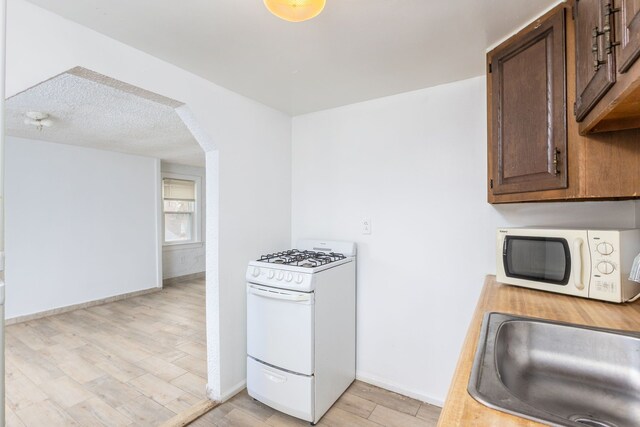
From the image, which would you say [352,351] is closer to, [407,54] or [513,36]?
[407,54]

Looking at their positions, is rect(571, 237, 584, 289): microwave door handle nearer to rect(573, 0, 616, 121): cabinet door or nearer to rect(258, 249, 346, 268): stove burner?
rect(573, 0, 616, 121): cabinet door

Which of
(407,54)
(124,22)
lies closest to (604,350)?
(407,54)

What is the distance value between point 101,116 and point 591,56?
356cm

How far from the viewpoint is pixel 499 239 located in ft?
5.19

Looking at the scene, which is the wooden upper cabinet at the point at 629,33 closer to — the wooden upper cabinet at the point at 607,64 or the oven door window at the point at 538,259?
the wooden upper cabinet at the point at 607,64

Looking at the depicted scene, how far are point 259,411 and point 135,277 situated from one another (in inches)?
147

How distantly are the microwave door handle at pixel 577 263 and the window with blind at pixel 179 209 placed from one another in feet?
18.6

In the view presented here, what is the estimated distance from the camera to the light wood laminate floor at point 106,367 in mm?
1995

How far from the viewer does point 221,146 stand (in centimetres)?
204

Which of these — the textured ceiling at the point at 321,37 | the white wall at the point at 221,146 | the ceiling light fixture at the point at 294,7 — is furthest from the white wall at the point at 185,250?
the ceiling light fixture at the point at 294,7

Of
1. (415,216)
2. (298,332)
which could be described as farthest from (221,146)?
(415,216)

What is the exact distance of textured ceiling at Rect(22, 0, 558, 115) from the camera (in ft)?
4.11

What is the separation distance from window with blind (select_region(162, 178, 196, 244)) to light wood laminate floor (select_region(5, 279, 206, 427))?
5.94ft

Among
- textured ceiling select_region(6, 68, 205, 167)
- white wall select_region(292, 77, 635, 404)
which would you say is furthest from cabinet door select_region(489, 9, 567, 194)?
textured ceiling select_region(6, 68, 205, 167)
